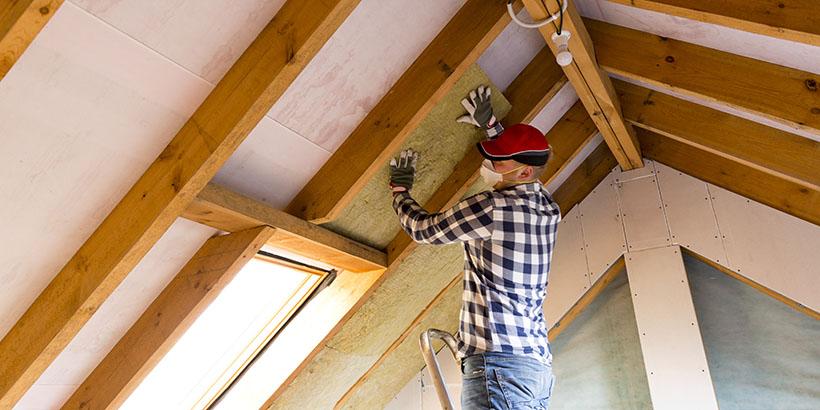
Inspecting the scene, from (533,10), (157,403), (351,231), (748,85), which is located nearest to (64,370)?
(157,403)

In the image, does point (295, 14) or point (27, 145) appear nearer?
point (27, 145)

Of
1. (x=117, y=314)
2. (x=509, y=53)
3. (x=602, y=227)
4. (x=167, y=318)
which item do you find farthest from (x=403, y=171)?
(x=602, y=227)

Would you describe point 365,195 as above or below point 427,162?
below

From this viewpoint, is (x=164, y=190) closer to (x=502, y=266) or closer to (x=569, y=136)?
(x=502, y=266)

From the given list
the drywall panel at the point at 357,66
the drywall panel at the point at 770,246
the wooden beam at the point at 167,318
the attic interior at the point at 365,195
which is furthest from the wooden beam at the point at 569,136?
the wooden beam at the point at 167,318

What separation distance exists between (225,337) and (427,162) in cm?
119

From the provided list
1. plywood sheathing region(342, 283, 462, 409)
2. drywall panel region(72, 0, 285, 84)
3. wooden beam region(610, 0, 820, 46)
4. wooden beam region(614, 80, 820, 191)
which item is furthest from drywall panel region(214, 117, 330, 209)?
wooden beam region(614, 80, 820, 191)

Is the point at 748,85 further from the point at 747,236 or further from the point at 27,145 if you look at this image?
the point at 27,145

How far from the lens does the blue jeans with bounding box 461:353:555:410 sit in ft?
5.81

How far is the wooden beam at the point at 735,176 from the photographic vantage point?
111 inches

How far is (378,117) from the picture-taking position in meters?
2.04

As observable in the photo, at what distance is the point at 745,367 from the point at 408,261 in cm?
173

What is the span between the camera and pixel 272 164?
188 centimetres

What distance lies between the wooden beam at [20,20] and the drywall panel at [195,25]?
0.80 ft
